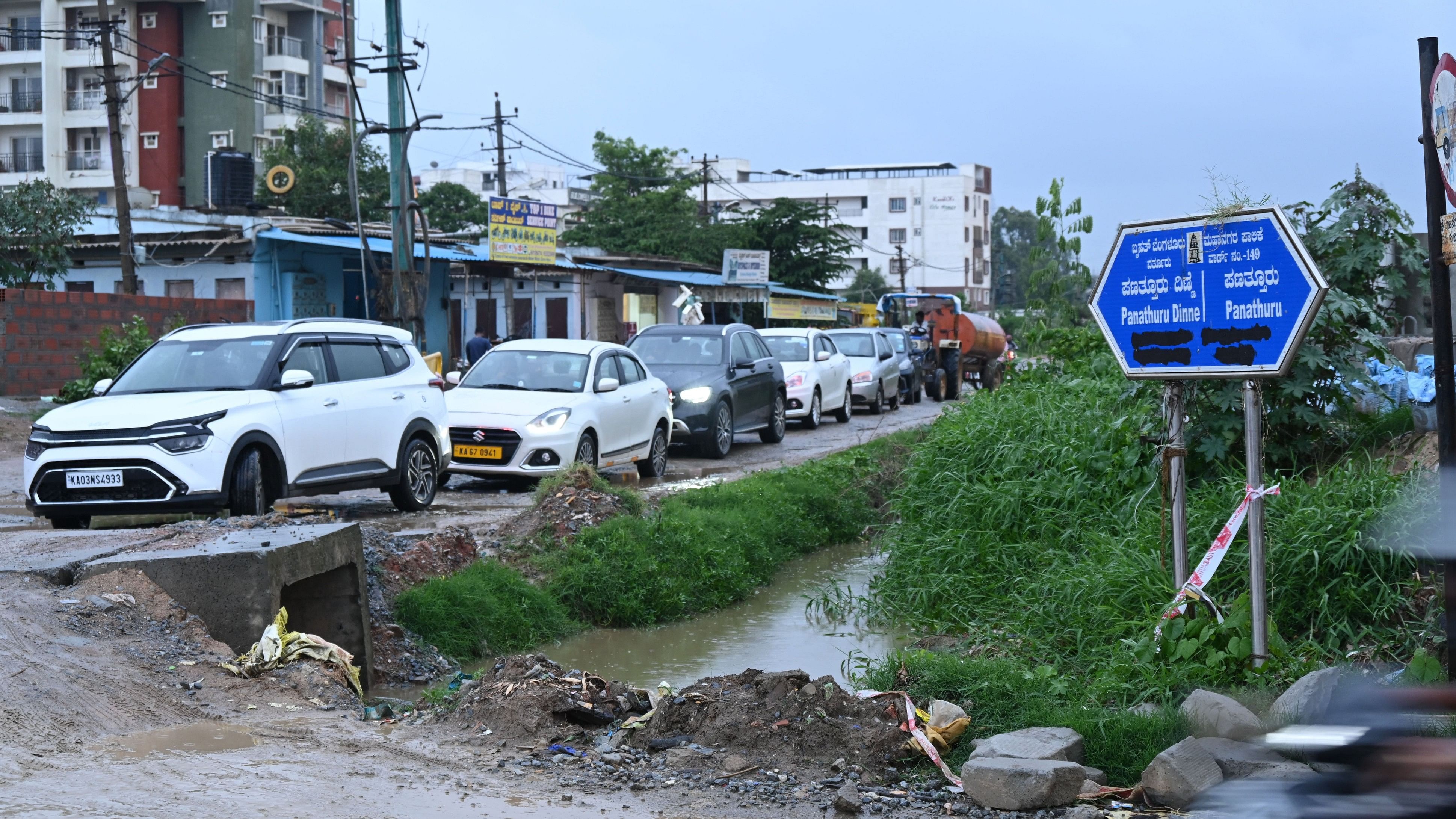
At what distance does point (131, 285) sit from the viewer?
26.0 m

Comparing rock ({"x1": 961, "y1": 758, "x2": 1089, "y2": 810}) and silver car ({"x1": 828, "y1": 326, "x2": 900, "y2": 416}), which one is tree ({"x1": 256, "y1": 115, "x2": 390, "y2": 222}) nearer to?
silver car ({"x1": 828, "y1": 326, "x2": 900, "y2": 416})

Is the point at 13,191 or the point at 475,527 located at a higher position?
the point at 13,191

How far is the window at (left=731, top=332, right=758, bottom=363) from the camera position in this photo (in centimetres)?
1894

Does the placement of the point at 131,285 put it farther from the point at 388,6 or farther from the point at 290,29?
the point at 290,29

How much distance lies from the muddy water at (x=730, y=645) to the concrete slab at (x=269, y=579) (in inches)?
51.0

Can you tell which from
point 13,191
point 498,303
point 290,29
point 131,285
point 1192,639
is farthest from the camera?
point 290,29

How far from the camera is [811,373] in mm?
23109

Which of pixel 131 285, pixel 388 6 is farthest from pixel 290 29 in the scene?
pixel 388 6

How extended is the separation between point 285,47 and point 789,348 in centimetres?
4220

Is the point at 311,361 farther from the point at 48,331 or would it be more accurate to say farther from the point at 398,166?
the point at 48,331

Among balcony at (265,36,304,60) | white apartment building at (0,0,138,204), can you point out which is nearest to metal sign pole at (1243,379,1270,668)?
white apartment building at (0,0,138,204)

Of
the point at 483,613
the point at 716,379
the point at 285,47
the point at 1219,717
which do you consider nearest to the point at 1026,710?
the point at 1219,717

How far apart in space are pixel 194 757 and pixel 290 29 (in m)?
59.5

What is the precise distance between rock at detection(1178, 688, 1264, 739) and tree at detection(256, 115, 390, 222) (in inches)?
1658
